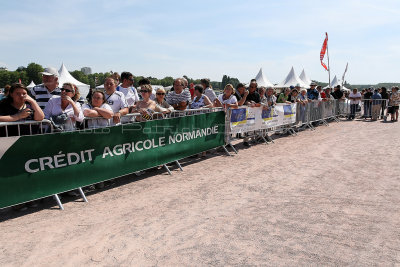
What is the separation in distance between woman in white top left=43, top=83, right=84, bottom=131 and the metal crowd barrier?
0.20m

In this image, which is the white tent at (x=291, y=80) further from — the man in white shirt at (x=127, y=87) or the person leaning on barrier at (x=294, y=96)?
the man in white shirt at (x=127, y=87)

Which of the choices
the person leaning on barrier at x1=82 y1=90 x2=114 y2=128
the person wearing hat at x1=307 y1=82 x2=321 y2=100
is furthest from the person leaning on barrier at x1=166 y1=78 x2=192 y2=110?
the person wearing hat at x1=307 y1=82 x2=321 y2=100

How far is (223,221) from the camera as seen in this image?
4.28 metres

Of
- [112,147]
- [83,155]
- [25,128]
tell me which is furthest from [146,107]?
[25,128]

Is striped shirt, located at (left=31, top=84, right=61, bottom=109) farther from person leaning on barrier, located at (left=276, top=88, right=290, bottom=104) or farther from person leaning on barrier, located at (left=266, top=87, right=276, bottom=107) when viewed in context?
person leaning on barrier, located at (left=276, top=88, right=290, bottom=104)

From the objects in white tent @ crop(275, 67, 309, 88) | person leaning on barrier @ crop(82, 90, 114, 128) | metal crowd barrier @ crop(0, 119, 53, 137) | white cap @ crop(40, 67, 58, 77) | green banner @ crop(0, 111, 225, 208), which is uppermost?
white tent @ crop(275, 67, 309, 88)

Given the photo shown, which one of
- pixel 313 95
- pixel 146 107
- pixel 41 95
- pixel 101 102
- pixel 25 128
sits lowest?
A: pixel 25 128

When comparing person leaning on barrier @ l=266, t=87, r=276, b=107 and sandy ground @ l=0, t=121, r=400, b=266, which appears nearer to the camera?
sandy ground @ l=0, t=121, r=400, b=266

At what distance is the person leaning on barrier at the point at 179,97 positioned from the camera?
298 inches

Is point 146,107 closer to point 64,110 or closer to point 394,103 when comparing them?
point 64,110

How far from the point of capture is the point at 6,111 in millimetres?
4473

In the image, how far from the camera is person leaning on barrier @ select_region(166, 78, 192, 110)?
7578 mm

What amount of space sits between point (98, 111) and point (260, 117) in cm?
600

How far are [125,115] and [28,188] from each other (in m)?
2.21
